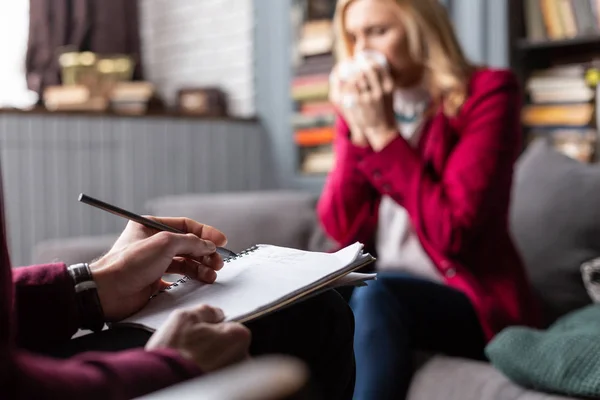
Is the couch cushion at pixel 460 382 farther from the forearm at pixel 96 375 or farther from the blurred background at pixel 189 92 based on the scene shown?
the blurred background at pixel 189 92

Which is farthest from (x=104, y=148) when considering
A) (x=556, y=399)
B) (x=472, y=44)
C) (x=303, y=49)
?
(x=556, y=399)

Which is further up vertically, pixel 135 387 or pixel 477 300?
pixel 135 387

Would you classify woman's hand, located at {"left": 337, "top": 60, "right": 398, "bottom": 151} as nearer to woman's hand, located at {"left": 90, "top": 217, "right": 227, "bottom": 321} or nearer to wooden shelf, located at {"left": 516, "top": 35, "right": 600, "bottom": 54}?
woman's hand, located at {"left": 90, "top": 217, "right": 227, "bottom": 321}

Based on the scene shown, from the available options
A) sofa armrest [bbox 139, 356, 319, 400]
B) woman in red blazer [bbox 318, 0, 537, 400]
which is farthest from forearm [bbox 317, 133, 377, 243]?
sofa armrest [bbox 139, 356, 319, 400]

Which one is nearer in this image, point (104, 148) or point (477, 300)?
point (477, 300)

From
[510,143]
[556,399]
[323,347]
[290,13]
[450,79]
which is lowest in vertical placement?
[556,399]

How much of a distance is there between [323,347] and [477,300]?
29.4 inches

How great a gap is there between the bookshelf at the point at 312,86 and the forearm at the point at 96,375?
7.13ft

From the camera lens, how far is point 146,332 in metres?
0.60

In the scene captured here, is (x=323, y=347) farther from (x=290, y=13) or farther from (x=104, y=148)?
(x=290, y=13)

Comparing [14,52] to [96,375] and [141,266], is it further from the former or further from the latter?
[96,375]

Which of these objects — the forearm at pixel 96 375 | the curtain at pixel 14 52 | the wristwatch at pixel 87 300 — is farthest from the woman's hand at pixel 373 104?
the curtain at pixel 14 52

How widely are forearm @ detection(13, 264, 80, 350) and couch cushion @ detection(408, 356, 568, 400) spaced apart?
700 mm

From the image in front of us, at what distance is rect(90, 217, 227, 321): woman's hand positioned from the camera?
2.16ft
